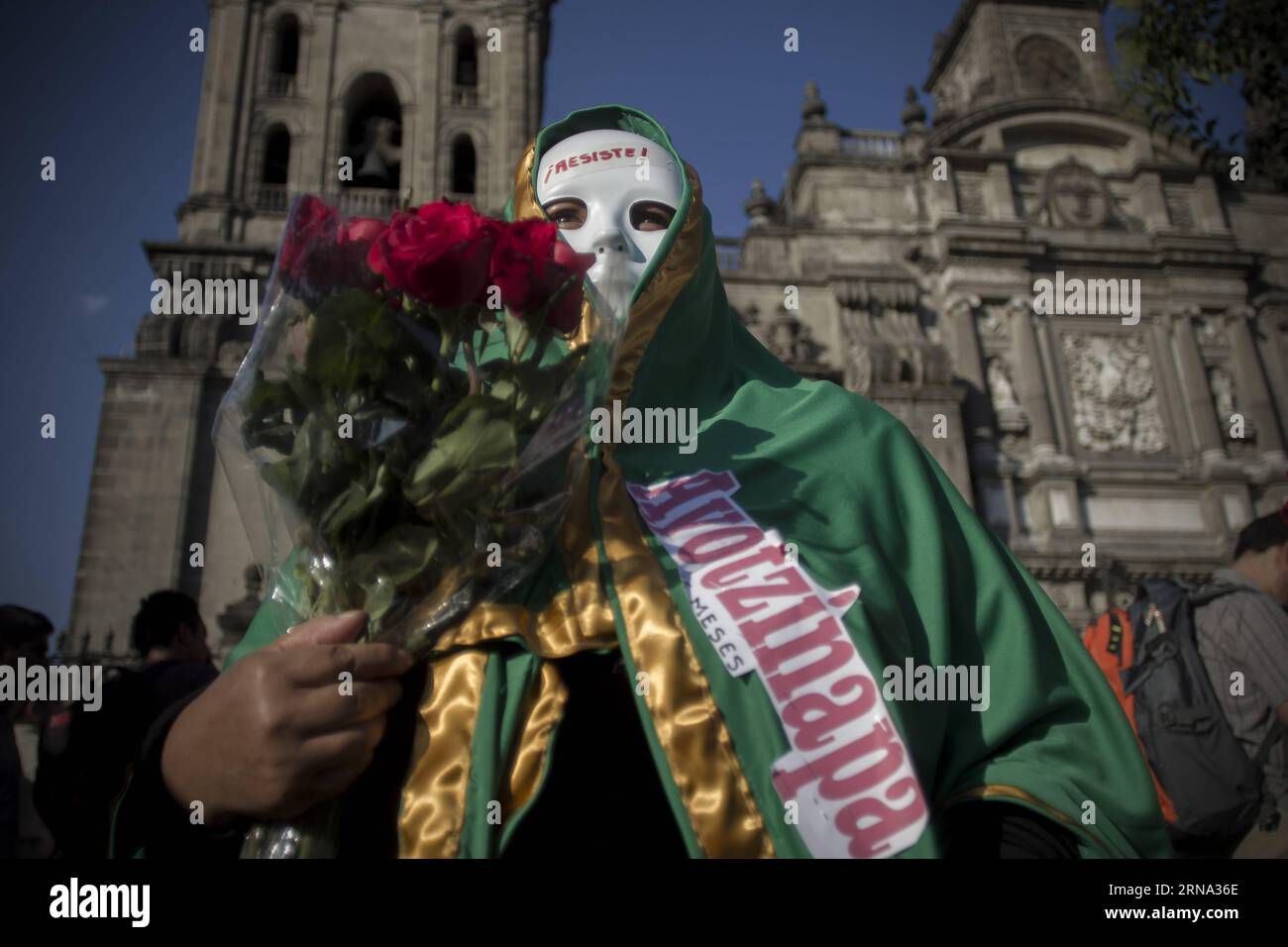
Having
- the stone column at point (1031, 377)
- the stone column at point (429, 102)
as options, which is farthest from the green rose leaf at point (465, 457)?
the stone column at point (1031, 377)

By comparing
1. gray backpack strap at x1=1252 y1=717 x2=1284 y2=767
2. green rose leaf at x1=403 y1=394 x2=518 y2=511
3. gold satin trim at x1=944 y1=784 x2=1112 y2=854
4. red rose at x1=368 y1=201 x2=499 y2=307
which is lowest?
gold satin trim at x1=944 y1=784 x2=1112 y2=854

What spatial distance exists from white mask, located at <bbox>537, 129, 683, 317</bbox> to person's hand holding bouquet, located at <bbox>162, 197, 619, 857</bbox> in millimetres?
656

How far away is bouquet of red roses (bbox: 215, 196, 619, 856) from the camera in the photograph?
146 cm

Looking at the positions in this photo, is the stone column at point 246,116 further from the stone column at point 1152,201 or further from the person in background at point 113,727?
the stone column at point 1152,201

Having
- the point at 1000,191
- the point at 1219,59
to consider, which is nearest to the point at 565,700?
the point at 1219,59

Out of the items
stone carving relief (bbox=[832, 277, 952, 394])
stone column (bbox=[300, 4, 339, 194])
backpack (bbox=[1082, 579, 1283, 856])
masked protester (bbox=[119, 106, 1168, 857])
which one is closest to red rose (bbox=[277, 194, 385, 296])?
masked protester (bbox=[119, 106, 1168, 857])

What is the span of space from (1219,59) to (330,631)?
24.7 feet

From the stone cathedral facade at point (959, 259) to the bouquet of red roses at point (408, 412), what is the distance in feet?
45.1

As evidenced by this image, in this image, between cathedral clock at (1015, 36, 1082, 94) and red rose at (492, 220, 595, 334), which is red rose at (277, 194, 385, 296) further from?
cathedral clock at (1015, 36, 1082, 94)

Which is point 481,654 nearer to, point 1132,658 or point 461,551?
point 461,551

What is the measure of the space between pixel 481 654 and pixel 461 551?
20cm

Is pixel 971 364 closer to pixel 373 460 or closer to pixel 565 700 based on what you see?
pixel 565 700

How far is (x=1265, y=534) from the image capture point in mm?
3988
